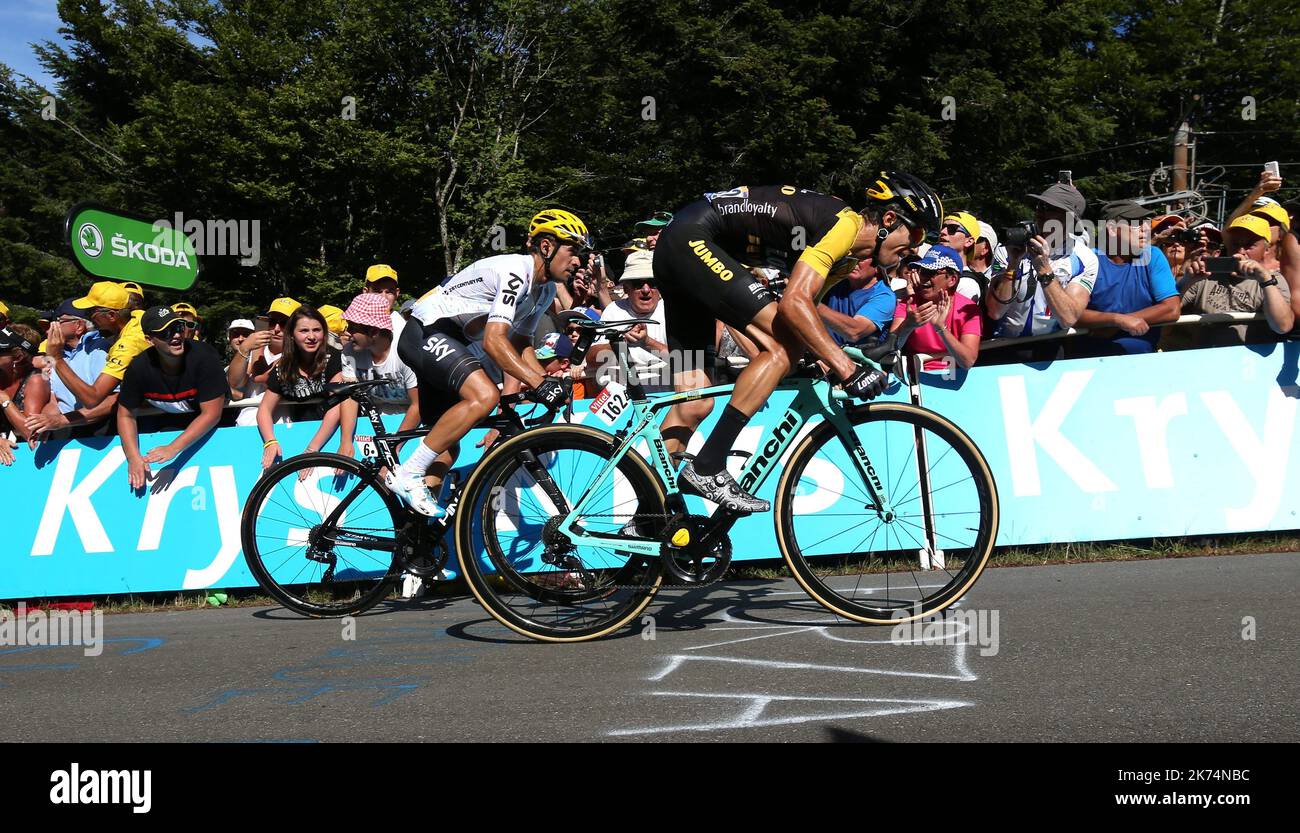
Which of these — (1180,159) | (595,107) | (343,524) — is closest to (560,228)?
(343,524)

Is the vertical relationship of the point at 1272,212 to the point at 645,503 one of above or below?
above

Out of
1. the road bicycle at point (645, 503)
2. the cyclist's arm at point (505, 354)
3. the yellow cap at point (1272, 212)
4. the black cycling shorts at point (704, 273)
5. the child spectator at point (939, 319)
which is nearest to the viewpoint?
the road bicycle at point (645, 503)

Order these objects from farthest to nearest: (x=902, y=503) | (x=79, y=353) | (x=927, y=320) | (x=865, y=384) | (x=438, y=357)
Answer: (x=79, y=353) < (x=927, y=320) < (x=438, y=357) < (x=902, y=503) < (x=865, y=384)

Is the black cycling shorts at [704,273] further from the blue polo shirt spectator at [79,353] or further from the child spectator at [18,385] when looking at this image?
the blue polo shirt spectator at [79,353]

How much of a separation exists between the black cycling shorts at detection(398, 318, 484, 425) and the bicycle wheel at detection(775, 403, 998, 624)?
6.38 ft

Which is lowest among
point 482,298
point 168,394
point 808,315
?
point 168,394

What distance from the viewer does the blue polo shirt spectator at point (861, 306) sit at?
7.64 m

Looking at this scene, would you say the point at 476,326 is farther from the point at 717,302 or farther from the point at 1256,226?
the point at 1256,226

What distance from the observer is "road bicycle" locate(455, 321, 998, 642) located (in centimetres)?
518

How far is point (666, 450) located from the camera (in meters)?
5.30

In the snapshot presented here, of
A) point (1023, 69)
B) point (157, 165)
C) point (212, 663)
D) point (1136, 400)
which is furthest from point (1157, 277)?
point (157, 165)

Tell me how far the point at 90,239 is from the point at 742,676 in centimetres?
863

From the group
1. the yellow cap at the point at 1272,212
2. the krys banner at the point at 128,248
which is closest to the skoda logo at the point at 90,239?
the krys banner at the point at 128,248

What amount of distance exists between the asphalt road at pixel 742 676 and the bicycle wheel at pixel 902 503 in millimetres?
217
